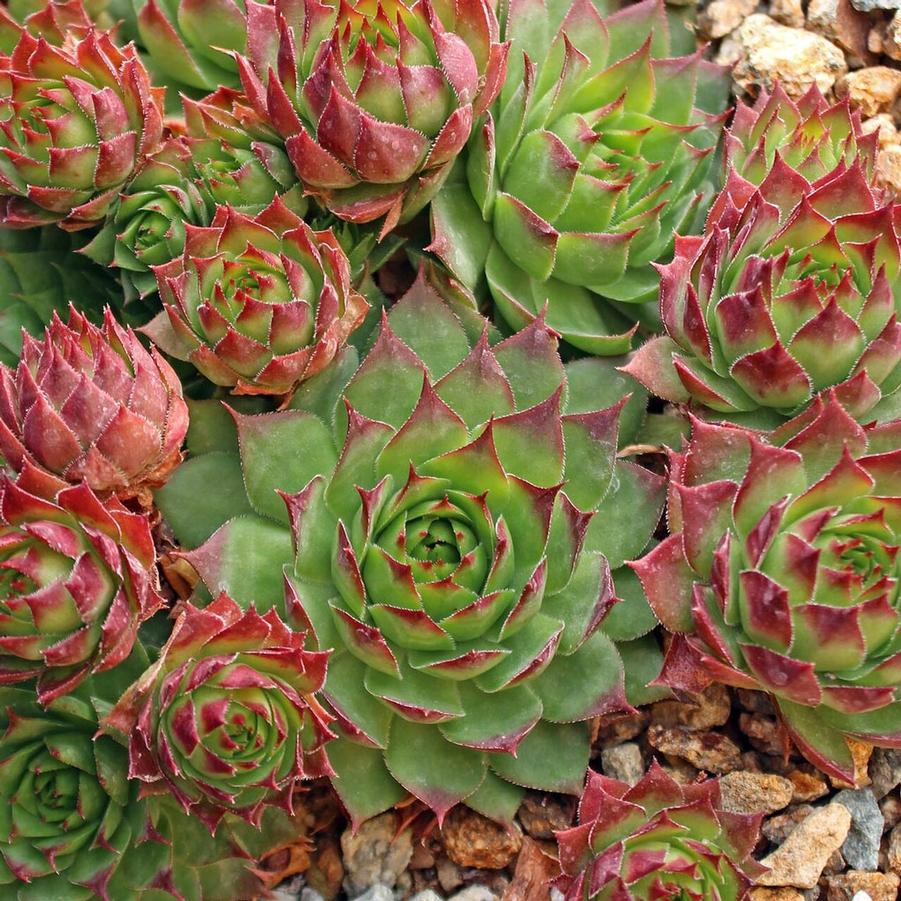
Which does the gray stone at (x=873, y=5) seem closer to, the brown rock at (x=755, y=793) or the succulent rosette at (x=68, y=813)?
the brown rock at (x=755, y=793)

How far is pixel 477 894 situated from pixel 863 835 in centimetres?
71

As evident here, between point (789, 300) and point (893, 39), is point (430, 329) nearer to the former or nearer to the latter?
point (789, 300)

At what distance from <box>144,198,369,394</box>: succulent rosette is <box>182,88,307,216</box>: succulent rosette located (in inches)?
6.9

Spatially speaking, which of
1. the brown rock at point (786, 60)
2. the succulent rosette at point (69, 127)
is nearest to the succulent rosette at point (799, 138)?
the brown rock at point (786, 60)

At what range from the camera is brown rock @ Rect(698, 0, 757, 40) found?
103 inches

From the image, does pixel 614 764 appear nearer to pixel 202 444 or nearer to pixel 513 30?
pixel 202 444

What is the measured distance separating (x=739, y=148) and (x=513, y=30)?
0.56m

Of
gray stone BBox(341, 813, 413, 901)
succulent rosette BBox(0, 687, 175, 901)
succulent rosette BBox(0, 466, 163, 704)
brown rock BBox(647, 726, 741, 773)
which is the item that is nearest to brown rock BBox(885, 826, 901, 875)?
brown rock BBox(647, 726, 741, 773)

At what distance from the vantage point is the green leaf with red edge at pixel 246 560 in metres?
1.85

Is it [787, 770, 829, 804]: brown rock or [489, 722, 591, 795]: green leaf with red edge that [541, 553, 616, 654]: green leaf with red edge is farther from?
[787, 770, 829, 804]: brown rock

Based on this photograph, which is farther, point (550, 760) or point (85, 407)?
point (550, 760)

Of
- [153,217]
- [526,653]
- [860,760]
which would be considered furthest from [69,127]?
[860,760]

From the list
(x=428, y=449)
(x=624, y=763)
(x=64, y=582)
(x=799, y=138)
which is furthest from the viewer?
(x=799, y=138)

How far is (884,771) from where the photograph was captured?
1989 mm
